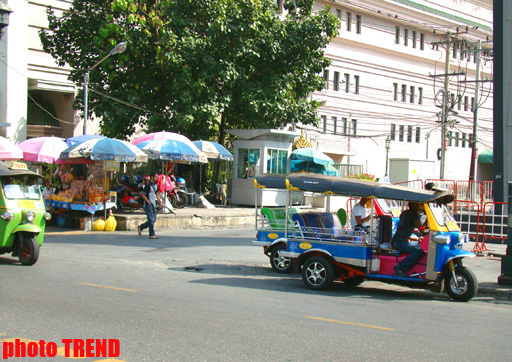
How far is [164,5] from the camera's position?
85.7ft

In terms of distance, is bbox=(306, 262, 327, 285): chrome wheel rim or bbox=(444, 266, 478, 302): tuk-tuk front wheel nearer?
bbox=(444, 266, 478, 302): tuk-tuk front wheel

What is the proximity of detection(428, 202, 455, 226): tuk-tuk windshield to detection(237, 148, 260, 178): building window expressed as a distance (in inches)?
714

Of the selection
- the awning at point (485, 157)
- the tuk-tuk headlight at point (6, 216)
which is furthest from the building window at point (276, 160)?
the awning at point (485, 157)

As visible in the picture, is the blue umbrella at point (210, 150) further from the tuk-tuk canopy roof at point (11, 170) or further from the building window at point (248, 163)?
the tuk-tuk canopy roof at point (11, 170)

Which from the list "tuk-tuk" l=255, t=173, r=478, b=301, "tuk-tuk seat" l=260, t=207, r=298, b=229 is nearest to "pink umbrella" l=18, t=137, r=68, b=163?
"tuk-tuk seat" l=260, t=207, r=298, b=229

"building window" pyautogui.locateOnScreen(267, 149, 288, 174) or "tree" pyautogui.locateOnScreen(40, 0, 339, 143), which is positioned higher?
"tree" pyautogui.locateOnScreen(40, 0, 339, 143)

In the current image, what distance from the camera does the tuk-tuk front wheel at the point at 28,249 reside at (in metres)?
12.0

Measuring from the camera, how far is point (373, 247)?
10.8 m

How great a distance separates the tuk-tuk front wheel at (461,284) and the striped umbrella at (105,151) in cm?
1252

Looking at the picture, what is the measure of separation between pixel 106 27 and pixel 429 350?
21.6m

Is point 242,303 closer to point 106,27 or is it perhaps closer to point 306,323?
point 306,323

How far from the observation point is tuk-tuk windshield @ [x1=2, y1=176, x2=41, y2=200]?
12211mm

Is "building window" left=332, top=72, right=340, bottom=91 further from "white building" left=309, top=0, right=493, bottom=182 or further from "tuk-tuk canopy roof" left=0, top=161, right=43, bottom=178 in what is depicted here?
"tuk-tuk canopy roof" left=0, top=161, right=43, bottom=178

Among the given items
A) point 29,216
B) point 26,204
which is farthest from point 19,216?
point 26,204
